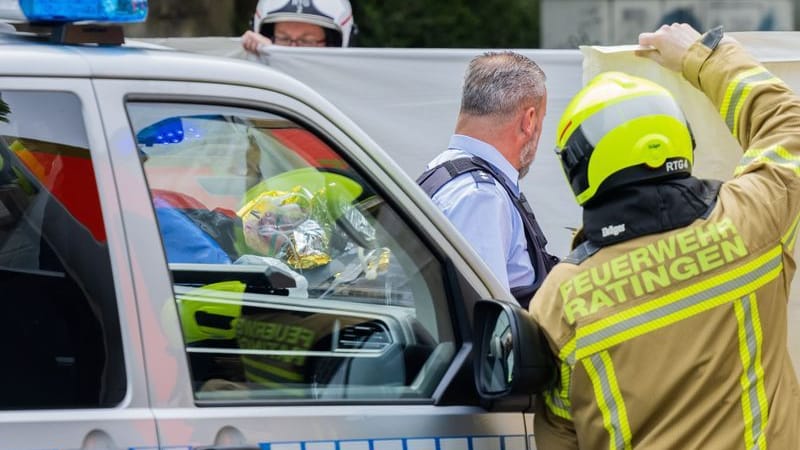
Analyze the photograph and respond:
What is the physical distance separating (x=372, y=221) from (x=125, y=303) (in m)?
0.60

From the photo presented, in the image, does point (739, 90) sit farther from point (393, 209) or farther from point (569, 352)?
point (393, 209)

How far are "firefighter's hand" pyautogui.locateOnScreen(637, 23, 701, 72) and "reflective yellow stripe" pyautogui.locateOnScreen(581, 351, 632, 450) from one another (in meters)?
0.88

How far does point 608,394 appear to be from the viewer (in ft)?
9.20

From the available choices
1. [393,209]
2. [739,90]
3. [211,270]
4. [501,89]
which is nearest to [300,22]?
[501,89]

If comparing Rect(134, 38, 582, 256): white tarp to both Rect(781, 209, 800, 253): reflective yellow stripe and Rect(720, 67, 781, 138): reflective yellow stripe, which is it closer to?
Rect(720, 67, 781, 138): reflective yellow stripe

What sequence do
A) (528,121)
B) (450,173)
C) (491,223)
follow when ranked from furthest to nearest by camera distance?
(528,121)
(450,173)
(491,223)

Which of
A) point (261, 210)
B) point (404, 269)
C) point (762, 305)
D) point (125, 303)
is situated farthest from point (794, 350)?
point (125, 303)

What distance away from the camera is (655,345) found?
2783 mm

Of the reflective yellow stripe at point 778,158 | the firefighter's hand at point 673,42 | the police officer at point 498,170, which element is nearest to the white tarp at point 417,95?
the police officer at point 498,170

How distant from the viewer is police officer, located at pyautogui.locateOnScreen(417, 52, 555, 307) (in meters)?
4.08

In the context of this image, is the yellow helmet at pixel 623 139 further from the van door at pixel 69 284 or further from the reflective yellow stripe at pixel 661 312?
the van door at pixel 69 284

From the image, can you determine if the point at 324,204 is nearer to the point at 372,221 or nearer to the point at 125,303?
the point at 372,221

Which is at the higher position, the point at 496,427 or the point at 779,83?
the point at 779,83

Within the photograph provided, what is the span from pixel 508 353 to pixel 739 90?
0.85 metres
